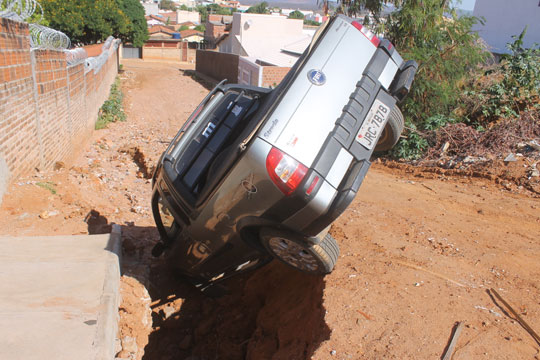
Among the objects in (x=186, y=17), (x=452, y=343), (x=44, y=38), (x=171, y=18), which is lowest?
(x=171, y=18)

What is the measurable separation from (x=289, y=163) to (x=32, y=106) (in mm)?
5297

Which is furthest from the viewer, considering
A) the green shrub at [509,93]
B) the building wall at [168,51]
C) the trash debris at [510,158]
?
the building wall at [168,51]

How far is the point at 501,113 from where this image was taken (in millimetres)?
10195

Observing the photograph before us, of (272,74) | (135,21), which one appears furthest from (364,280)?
(135,21)

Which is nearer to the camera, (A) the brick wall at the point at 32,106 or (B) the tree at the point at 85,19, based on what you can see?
(A) the brick wall at the point at 32,106

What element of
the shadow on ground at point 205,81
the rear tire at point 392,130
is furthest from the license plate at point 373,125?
the shadow on ground at point 205,81

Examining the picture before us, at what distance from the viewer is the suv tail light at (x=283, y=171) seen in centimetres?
330

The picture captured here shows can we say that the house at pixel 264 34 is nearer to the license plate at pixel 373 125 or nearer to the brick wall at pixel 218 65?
the brick wall at pixel 218 65

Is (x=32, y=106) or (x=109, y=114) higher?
(x=32, y=106)

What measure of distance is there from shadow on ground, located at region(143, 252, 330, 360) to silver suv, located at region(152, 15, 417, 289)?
1.77 feet

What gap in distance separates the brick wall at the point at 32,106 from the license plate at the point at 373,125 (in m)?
4.56

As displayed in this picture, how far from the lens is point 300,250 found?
→ 3768 mm

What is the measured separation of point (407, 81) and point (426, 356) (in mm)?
2397

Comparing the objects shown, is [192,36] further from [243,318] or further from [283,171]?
[283,171]
